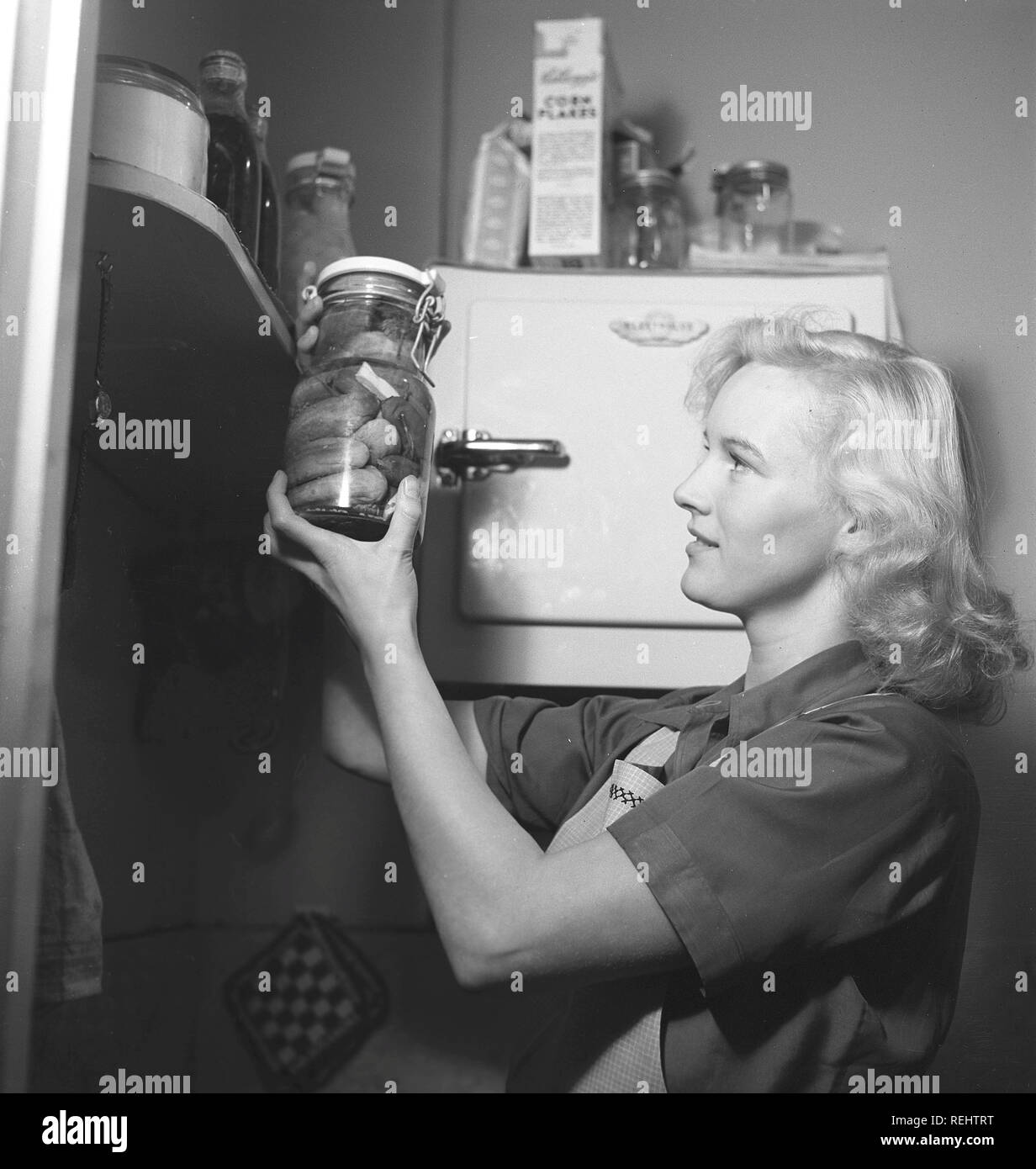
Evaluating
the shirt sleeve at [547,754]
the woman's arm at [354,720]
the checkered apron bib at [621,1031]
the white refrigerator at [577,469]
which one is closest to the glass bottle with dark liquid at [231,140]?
the white refrigerator at [577,469]

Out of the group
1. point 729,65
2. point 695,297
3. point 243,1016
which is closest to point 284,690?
point 243,1016

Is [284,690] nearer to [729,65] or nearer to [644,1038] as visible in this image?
[644,1038]

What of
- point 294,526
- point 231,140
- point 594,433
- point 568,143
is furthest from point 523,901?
point 568,143

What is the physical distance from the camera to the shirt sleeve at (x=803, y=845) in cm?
61

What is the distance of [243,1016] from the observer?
1099 millimetres

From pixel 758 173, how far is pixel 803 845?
77cm

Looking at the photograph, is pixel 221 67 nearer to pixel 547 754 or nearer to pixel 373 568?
pixel 373 568

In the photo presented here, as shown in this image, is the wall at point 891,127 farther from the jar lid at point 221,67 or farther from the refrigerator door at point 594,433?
the jar lid at point 221,67

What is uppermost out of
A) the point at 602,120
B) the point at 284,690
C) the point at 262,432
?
the point at 602,120

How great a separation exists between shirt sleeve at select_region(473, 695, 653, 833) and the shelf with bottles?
28cm

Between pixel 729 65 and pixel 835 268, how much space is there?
327 mm

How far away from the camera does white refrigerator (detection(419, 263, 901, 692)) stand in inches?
38.1

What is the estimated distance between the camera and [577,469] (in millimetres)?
1001

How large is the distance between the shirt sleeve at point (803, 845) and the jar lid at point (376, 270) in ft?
1.23
